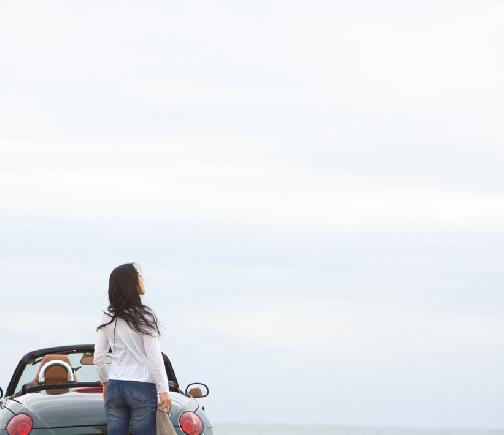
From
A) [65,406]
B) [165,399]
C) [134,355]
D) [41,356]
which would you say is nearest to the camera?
[165,399]

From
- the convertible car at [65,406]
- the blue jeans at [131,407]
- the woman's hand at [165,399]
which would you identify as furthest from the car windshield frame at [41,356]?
the woman's hand at [165,399]

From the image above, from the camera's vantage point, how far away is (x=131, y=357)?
8258 mm

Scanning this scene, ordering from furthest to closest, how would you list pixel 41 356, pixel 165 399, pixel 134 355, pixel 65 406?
pixel 41 356 < pixel 65 406 < pixel 134 355 < pixel 165 399

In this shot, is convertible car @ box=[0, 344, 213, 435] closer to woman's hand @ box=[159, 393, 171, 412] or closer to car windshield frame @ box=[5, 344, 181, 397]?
car windshield frame @ box=[5, 344, 181, 397]

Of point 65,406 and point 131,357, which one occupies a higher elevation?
point 131,357

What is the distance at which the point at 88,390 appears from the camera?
9.35 meters

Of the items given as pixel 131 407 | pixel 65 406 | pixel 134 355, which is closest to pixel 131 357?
pixel 134 355

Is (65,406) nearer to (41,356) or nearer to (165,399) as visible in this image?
(165,399)

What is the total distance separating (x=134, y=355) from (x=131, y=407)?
35 cm

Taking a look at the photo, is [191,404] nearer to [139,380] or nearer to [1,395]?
[139,380]

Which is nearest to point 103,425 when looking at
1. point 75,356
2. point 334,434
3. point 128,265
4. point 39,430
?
point 39,430

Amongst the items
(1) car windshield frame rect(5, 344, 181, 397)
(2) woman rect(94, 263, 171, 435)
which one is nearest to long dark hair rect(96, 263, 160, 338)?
(2) woman rect(94, 263, 171, 435)

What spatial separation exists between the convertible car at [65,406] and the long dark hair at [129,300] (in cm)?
87

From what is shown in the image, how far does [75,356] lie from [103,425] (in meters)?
2.01
